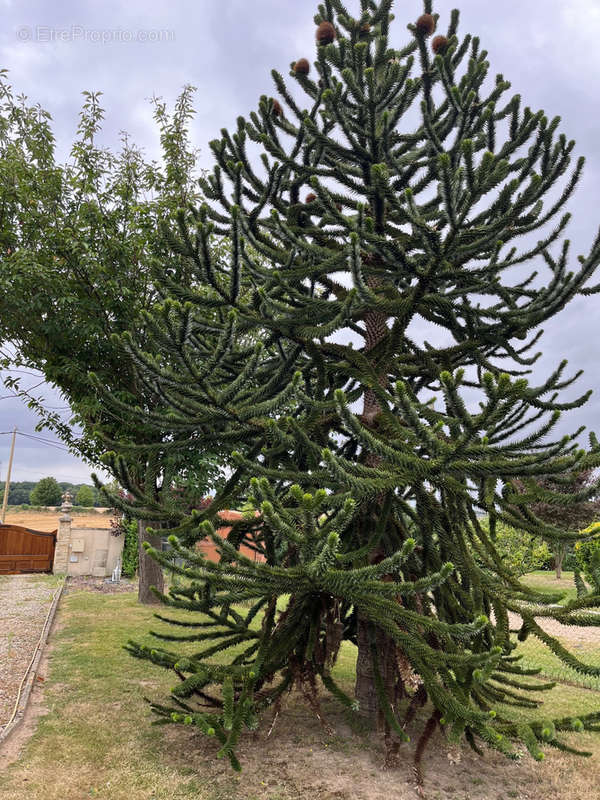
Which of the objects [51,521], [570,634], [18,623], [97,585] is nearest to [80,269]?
[18,623]

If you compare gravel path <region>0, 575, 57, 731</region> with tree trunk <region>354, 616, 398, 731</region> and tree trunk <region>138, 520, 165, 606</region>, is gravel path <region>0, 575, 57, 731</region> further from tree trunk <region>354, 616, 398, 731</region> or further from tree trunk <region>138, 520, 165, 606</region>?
tree trunk <region>354, 616, 398, 731</region>

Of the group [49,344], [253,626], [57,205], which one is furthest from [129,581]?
[57,205]

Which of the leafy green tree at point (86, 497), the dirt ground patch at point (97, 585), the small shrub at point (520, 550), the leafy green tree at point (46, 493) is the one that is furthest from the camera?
the leafy green tree at point (86, 497)

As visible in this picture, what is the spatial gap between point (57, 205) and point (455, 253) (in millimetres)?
9824

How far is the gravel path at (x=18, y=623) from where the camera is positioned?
6871 mm

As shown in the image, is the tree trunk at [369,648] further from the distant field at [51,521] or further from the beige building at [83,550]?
the distant field at [51,521]

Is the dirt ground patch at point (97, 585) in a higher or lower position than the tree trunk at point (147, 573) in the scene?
lower

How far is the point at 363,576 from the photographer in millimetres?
3395

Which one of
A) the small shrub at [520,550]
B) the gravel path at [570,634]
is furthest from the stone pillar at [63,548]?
the gravel path at [570,634]

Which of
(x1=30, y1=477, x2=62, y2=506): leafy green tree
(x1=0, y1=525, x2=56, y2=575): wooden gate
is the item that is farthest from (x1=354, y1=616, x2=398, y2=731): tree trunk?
(x1=30, y1=477, x2=62, y2=506): leafy green tree

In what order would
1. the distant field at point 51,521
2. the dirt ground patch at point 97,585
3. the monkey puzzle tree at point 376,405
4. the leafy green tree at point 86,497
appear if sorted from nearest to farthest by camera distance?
the monkey puzzle tree at point 376,405, the dirt ground patch at point 97,585, the distant field at point 51,521, the leafy green tree at point 86,497

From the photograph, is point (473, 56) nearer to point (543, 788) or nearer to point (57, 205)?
point (543, 788)

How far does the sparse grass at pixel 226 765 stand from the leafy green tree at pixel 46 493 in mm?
64740

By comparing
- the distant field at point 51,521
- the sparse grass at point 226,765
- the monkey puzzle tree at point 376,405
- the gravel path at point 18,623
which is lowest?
the distant field at point 51,521
